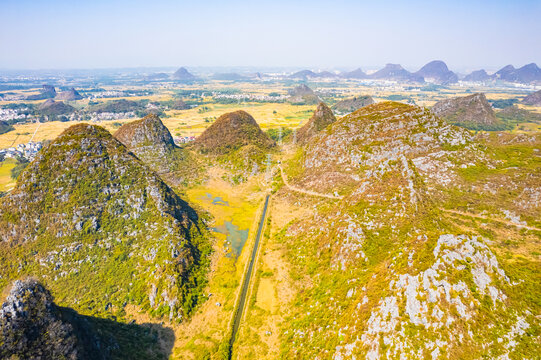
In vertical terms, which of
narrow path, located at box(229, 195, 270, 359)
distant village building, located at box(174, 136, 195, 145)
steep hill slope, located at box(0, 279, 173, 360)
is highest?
distant village building, located at box(174, 136, 195, 145)

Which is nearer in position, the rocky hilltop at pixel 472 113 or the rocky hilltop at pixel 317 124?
the rocky hilltop at pixel 317 124

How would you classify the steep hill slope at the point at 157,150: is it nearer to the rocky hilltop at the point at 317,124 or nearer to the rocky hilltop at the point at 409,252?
the rocky hilltop at the point at 409,252

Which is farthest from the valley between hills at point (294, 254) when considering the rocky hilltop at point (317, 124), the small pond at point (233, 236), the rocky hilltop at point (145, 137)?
the rocky hilltop at point (317, 124)

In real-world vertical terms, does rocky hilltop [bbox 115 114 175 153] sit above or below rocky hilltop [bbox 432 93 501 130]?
below

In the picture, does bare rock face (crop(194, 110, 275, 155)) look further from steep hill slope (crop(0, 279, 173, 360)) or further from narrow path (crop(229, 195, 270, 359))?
steep hill slope (crop(0, 279, 173, 360))

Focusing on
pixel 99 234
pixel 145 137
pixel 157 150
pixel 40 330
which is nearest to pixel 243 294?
pixel 40 330

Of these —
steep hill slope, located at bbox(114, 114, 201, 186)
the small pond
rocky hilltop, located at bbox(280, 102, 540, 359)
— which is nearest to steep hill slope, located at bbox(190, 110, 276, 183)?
steep hill slope, located at bbox(114, 114, 201, 186)

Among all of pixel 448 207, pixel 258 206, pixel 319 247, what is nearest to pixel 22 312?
pixel 319 247
